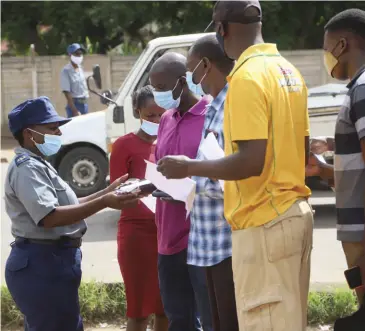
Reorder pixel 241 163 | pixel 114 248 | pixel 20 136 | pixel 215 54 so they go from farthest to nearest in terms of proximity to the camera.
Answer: pixel 114 248 → pixel 20 136 → pixel 215 54 → pixel 241 163

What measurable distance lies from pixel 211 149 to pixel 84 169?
8.01 meters

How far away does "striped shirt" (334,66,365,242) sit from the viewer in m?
3.63

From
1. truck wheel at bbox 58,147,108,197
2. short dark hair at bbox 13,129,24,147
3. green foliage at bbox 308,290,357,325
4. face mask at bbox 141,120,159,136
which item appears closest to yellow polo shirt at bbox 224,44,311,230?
short dark hair at bbox 13,129,24,147

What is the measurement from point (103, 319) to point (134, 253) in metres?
1.29

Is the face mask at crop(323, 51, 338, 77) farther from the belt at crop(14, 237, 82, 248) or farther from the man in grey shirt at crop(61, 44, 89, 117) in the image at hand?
the man in grey shirt at crop(61, 44, 89, 117)

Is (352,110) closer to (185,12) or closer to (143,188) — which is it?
(143,188)

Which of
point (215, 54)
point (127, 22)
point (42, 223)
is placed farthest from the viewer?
point (127, 22)

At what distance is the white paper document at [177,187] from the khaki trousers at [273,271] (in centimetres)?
49

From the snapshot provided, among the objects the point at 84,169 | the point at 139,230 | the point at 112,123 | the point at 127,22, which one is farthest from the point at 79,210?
the point at 127,22

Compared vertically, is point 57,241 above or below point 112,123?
below

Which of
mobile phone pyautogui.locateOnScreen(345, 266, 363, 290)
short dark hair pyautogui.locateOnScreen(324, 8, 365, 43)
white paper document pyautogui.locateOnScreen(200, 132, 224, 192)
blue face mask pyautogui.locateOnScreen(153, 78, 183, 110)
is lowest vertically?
mobile phone pyautogui.locateOnScreen(345, 266, 363, 290)

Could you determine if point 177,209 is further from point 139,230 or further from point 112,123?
point 112,123

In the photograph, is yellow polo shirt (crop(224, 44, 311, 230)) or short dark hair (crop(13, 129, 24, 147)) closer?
yellow polo shirt (crop(224, 44, 311, 230))

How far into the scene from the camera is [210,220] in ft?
14.4
